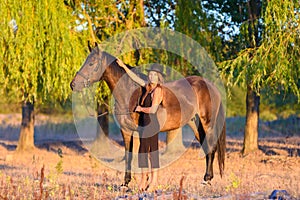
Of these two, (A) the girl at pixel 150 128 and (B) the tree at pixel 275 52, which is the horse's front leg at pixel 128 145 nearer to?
(A) the girl at pixel 150 128

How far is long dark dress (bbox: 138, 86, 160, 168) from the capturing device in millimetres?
7264

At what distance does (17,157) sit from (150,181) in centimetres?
1050

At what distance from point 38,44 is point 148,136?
5.70 metres

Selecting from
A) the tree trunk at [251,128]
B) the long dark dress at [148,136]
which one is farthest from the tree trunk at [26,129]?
the long dark dress at [148,136]

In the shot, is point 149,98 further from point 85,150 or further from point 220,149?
point 85,150

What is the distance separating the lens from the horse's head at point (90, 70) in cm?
769

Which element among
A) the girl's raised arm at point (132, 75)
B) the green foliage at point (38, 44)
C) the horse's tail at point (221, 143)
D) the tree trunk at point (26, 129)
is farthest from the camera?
the tree trunk at point (26, 129)

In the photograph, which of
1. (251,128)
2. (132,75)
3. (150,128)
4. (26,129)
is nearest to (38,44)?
(132,75)

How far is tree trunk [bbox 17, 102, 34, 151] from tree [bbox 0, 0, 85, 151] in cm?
516

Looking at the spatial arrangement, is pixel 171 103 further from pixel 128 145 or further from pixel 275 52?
pixel 275 52

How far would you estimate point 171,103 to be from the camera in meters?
8.55

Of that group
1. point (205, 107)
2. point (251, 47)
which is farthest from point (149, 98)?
point (251, 47)

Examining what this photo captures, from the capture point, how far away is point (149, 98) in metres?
7.36

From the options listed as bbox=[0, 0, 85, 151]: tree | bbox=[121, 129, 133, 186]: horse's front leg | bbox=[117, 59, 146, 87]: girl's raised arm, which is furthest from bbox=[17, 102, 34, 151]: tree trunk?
bbox=[117, 59, 146, 87]: girl's raised arm
